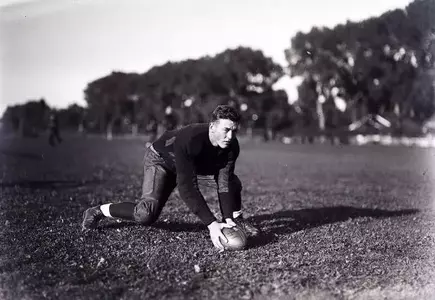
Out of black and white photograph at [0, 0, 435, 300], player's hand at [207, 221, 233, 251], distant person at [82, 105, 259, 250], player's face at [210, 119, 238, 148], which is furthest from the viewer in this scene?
player's face at [210, 119, 238, 148]

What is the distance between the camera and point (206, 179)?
5660 mm

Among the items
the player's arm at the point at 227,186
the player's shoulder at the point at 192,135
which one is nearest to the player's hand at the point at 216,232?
the player's arm at the point at 227,186

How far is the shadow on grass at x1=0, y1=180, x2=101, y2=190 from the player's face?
5370mm

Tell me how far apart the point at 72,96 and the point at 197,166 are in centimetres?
441

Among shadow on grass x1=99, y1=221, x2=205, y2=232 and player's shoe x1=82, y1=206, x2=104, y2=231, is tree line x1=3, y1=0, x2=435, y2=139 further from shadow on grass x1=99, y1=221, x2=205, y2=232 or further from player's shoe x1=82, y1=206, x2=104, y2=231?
player's shoe x1=82, y1=206, x2=104, y2=231

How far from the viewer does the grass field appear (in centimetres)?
391

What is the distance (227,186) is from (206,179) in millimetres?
399

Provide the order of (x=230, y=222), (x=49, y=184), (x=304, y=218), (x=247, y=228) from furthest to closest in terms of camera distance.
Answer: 1. (x=49, y=184)
2. (x=304, y=218)
3. (x=247, y=228)
4. (x=230, y=222)

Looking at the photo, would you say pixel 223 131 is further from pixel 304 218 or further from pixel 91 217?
pixel 304 218

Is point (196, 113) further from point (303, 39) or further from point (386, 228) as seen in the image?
point (386, 228)

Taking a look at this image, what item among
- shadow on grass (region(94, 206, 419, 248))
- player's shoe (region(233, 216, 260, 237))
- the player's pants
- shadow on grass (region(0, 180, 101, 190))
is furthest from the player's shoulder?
shadow on grass (region(0, 180, 101, 190))

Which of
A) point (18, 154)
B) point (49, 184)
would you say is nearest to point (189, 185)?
point (49, 184)

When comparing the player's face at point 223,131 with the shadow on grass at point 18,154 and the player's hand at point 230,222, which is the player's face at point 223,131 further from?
the shadow on grass at point 18,154

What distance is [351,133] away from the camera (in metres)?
41.3
